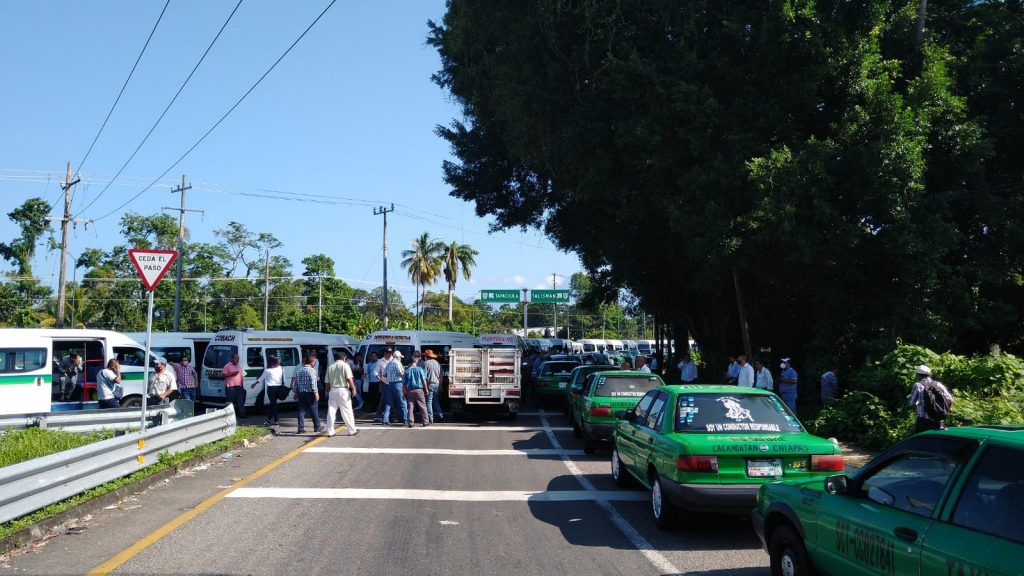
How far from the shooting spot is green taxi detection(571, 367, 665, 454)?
1355cm

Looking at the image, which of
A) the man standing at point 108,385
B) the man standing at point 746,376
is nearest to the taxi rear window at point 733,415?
the man standing at point 746,376

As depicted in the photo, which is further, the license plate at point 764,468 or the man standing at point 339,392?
the man standing at point 339,392

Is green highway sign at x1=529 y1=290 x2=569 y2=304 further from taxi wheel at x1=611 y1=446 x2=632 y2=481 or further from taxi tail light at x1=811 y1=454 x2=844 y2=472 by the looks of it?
taxi tail light at x1=811 y1=454 x2=844 y2=472

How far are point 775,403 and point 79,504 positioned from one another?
7477 millimetres

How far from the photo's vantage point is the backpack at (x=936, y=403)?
1123 cm

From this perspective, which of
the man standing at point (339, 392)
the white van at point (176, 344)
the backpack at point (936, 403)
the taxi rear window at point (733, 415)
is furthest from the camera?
the white van at point (176, 344)

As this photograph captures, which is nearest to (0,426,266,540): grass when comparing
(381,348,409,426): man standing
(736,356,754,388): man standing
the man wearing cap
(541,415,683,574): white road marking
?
the man wearing cap

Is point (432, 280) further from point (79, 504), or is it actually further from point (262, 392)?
point (79, 504)

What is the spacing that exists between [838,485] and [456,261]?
72696 mm

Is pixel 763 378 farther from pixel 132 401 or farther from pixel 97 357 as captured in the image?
pixel 97 357

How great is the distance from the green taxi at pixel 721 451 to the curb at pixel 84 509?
5962 mm

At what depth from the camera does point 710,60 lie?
18.6 metres

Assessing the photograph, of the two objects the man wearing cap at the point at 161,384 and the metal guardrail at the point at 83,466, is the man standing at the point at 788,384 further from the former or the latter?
the man wearing cap at the point at 161,384

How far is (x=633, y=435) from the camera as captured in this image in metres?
9.52
